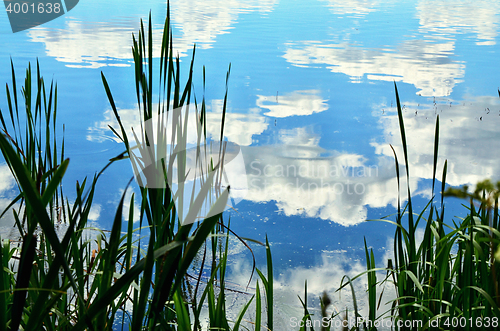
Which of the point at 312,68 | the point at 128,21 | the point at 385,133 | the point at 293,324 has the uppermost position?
the point at 128,21

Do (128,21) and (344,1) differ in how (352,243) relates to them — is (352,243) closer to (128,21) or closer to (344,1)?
(128,21)

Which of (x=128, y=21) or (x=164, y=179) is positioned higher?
(x=128, y=21)

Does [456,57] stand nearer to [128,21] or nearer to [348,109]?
[348,109]

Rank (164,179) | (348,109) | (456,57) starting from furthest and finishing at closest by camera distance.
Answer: (456,57) < (348,109) < (164,179)

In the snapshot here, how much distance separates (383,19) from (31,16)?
1083cm

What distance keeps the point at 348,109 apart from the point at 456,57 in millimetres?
3594

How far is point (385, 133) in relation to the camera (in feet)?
12.5

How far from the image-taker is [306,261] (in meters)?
2.17

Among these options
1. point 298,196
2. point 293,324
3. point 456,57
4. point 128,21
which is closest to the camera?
point 293,324

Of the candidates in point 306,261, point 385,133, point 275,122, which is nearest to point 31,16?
point 275,122

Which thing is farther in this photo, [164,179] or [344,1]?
[344,1]

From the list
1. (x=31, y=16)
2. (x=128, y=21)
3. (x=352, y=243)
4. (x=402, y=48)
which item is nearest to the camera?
(x=352, y=243)

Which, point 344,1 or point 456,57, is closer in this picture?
point 456,57

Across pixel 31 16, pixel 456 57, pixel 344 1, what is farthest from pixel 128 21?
pixel 344 1
